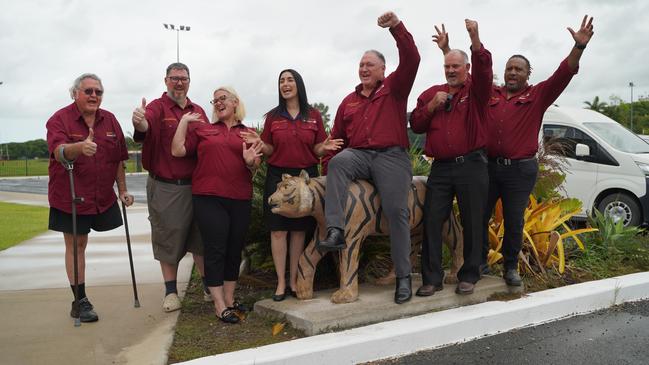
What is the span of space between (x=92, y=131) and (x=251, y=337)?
1976mm

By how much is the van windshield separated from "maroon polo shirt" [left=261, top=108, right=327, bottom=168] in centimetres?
625

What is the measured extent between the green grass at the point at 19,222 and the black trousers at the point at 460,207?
6.35 metres

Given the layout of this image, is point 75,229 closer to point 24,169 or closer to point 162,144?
point 162,144

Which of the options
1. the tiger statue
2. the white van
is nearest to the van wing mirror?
the white van

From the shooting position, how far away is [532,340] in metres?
3.96

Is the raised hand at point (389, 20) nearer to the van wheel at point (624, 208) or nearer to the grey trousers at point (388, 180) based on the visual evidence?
the grey trousers at point (388, 180)

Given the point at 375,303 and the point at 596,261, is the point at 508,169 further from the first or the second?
the point at 596,261

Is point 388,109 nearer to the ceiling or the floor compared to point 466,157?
nearer to the ceiling

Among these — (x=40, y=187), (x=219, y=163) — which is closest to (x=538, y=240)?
(x=219, y=163)

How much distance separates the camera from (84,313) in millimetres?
4402

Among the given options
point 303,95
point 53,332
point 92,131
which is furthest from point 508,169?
point 53,332

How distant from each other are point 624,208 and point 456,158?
18.1 ft

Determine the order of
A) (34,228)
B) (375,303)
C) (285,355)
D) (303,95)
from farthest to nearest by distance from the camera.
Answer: (34,228) < (303,95) < (375,303) < (285,355)

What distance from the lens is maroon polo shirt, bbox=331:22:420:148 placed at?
408cm
